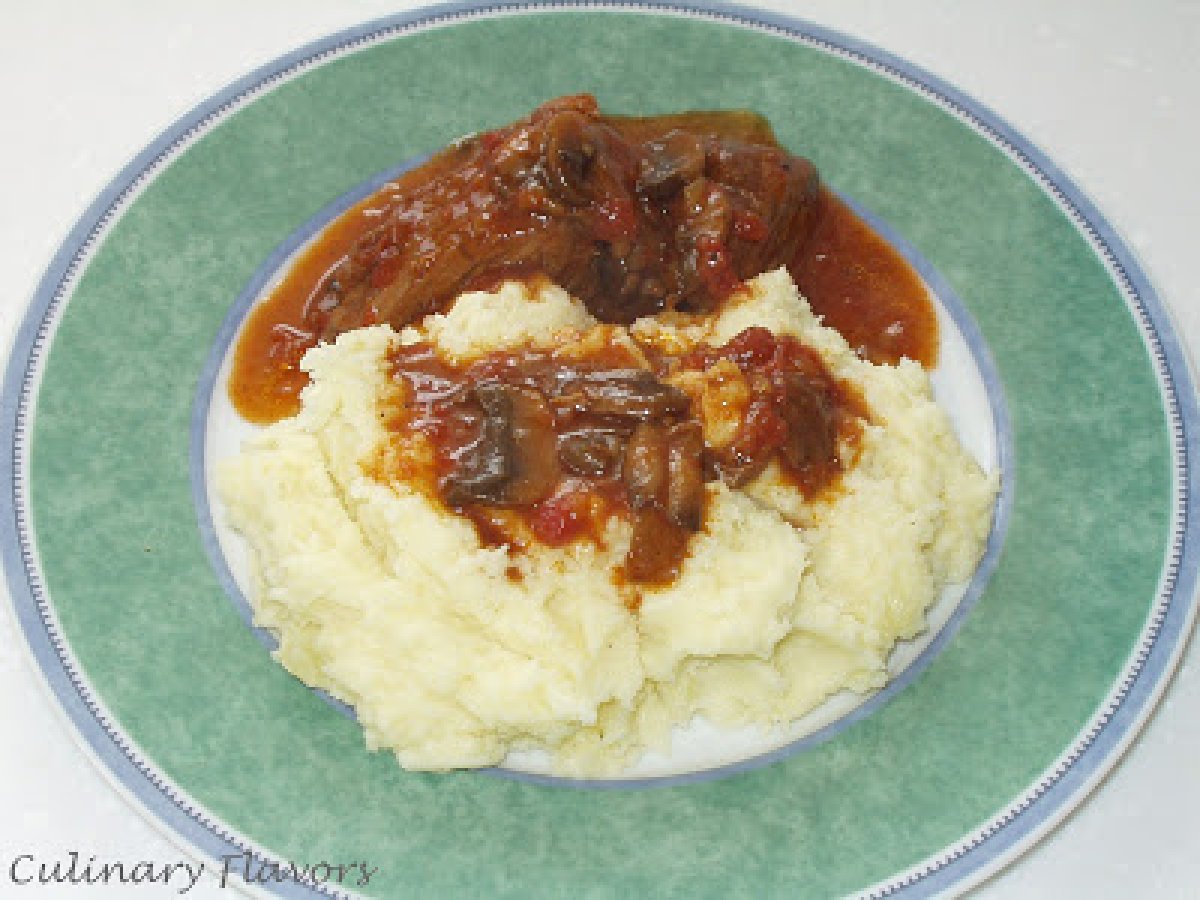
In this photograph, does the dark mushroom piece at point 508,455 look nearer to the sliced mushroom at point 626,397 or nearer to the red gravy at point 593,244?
the sliced mushroom at point 626,397

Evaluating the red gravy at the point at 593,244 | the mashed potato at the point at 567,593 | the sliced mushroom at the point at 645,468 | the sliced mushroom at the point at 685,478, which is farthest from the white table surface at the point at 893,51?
the sliced mushroom at the point at 685,478

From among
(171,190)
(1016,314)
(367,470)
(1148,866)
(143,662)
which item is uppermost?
(171,190)

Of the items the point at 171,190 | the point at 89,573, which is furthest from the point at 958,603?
the point at 171,190

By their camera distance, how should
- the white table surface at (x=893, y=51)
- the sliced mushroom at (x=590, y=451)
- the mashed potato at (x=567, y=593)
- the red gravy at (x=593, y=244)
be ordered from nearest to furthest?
1. the mashed potato at (x=567, y=593)
2. the sliced mushroom at (x=590, y=451)
3. the red gravy at (x=593, y=244)
4. the white table surface at (x=893, y=51)

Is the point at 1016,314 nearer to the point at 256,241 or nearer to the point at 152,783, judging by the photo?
the point at 256,241

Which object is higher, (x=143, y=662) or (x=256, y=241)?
(x=256, y=241)

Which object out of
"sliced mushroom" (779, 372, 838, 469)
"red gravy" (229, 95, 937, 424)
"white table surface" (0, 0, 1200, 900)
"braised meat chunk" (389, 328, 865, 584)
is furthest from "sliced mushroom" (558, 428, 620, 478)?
"white table surface" (0, 0, 1200, 900)
